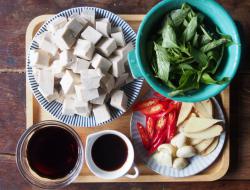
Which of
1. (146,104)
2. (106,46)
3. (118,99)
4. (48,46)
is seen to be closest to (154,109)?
(146,104)

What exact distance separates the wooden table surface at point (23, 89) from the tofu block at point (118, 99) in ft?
0.86

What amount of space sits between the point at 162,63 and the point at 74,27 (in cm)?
25

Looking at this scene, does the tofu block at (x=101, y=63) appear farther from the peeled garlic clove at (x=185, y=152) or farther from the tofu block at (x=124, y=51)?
the peeled garlic clove at (x=185, y=152)

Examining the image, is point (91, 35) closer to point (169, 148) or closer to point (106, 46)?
point (106, 46)

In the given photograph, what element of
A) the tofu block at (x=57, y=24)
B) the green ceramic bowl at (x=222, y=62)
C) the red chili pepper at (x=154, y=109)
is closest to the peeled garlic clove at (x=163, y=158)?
the red chili pepper at (x=154, y=109)

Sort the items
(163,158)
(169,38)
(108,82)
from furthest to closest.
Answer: (163,158)
(108,82)
(169,38)

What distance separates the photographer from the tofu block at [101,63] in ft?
3.67

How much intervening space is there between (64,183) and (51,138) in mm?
127

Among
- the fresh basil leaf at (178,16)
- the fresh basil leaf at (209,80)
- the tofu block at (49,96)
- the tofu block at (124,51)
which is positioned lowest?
the tofu block at (49,96)

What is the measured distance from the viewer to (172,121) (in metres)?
1.24

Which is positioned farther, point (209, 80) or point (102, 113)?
point (102, 113)

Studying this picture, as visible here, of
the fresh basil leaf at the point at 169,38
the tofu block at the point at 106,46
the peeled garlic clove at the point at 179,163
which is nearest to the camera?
the fresh basil leaf at the point at 169,38

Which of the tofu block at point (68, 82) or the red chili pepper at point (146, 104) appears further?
the red chili pepper at point (146, 104)

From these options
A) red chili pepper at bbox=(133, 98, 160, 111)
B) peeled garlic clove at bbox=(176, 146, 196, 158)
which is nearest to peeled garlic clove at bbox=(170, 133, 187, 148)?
peeled garlic clove at bbox=(176, 146, 196, 158)
